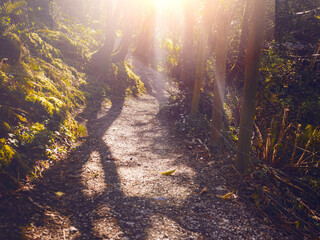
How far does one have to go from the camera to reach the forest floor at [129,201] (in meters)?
2.44

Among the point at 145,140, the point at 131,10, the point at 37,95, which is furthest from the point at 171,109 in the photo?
the point at 131,10

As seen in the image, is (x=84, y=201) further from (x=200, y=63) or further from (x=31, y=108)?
(x=200, y=63)

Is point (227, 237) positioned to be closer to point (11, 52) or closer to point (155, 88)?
point (11, 52)

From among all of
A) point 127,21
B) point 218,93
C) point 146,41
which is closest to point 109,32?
point 127,21

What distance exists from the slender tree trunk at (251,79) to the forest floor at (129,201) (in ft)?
1.67

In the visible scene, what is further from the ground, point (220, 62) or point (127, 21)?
point (127, 21)

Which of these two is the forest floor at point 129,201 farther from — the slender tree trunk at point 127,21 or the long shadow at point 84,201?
the slender tree trunk at point 127,21

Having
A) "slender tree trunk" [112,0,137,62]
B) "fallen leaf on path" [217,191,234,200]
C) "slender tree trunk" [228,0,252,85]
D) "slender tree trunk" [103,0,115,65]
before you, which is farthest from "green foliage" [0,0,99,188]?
"slender tree trunk" [112,0,137,62]

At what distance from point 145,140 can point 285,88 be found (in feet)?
18.6

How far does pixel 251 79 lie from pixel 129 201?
7.91ft

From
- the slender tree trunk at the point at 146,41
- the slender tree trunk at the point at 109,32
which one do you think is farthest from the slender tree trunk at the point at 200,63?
the slender tree trunk at the point at 146,41

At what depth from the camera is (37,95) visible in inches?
194

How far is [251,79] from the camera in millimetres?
3410

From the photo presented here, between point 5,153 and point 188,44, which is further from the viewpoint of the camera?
point 188,44
